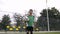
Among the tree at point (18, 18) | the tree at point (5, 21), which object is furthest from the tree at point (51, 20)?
the tree at point (5, 21)

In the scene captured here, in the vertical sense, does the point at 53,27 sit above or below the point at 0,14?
below

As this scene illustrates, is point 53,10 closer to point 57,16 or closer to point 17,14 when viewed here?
point 57,16

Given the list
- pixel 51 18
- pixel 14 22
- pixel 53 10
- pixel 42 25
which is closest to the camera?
pixel 14 22

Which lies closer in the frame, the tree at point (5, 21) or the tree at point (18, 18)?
the tree at point (5, 21)

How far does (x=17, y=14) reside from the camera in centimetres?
1636

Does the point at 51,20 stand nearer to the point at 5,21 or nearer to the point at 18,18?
the point at 18,18

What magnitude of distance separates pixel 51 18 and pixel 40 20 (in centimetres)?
161

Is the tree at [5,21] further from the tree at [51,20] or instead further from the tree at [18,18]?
the tree at [51,20]

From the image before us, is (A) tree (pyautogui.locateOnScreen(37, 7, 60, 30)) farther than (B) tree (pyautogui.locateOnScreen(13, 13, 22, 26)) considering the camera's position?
Yes

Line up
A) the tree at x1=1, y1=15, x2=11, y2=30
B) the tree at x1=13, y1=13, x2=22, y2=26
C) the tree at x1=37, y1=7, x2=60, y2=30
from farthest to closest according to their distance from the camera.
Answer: the tree at x1=37, y1=7, x2=60, y2=30, the tree at x1=13, y1=13, x2=22, y2=26, the tree at x1=1, y1=15, x2=11, y2=30

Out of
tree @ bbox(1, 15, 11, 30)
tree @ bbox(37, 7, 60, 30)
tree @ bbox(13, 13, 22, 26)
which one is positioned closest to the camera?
tree @ bbox(1, 15, 11, 30)

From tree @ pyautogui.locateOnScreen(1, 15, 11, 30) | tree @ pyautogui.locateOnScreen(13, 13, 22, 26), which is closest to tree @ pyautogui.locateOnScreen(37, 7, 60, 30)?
tree @ pyautogui.locateOnScreen(13, 13, 22, 26)

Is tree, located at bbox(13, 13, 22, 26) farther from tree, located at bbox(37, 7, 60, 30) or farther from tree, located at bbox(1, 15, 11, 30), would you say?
tree, located at bbox(37, 7, 60, 30)

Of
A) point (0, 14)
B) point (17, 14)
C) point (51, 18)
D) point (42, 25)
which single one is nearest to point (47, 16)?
point (51, 18)
